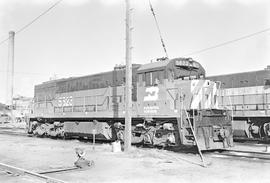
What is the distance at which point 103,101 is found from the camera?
1631 centimetres

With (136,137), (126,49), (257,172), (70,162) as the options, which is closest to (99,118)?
(136,137)

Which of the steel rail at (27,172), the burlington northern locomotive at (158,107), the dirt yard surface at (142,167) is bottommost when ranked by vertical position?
the dirt yard surface at (142,167)

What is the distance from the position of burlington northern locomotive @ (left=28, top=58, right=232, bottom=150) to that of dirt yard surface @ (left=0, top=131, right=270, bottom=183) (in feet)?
4.07

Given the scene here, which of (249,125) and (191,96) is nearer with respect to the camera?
(191,96)

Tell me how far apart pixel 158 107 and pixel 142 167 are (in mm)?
4435

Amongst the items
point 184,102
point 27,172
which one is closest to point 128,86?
point 184,102

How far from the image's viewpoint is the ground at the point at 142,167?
25.0 feet

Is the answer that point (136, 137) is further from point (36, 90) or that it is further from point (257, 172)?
point (36, 90)

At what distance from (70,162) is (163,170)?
2.89 meters

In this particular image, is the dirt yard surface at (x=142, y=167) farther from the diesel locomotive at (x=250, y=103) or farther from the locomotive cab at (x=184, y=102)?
the diesel locomotive at (x=250, y=103)

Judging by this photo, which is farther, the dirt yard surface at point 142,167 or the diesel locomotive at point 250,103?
the diesel locomotive at point 250,103

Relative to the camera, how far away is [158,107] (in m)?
13.3

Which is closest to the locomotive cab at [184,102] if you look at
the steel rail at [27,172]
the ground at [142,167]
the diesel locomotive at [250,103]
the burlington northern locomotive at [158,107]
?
the burlington northern locomotive at [158,107]

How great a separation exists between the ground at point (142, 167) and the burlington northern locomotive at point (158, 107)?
1163mm
